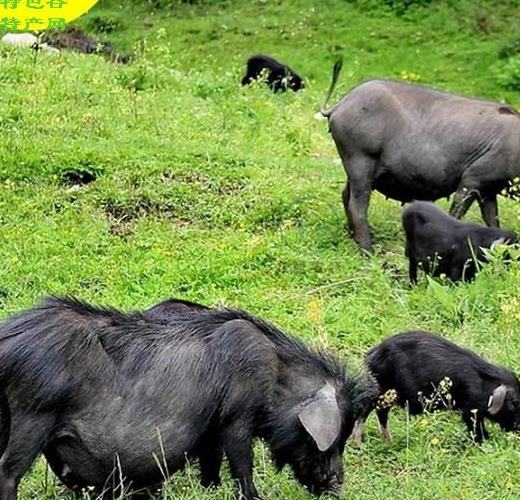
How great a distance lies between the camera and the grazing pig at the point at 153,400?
15.4ft

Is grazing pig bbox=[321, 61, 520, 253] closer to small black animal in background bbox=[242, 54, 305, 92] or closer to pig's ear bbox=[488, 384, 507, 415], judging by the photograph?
pig's ear bbox=[488, 384, 507, 415]

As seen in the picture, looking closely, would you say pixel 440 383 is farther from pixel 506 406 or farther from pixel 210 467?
pixel 210 467

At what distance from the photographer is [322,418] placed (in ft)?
16.2

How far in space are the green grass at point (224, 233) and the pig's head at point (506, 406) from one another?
0.09m

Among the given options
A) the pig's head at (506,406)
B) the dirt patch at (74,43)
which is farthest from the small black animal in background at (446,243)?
the dirt patch at (74,43)

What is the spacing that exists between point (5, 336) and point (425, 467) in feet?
7.32

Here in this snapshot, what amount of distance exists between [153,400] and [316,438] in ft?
2.32

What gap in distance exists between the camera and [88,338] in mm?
4836

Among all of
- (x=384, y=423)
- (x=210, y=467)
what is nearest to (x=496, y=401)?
(x=384, y=423)

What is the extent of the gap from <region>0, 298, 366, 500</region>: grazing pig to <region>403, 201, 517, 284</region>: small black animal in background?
3.64 meters

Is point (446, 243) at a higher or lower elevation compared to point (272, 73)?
higher

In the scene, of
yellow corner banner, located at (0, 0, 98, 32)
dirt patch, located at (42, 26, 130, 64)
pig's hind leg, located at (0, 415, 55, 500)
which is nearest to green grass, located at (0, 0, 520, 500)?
pig's hind leg, located at (0, 415, 55, 500)

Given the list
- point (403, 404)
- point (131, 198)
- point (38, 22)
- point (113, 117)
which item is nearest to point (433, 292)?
point (403, 404)

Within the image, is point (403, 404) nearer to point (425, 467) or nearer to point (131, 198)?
point (425, 467)
